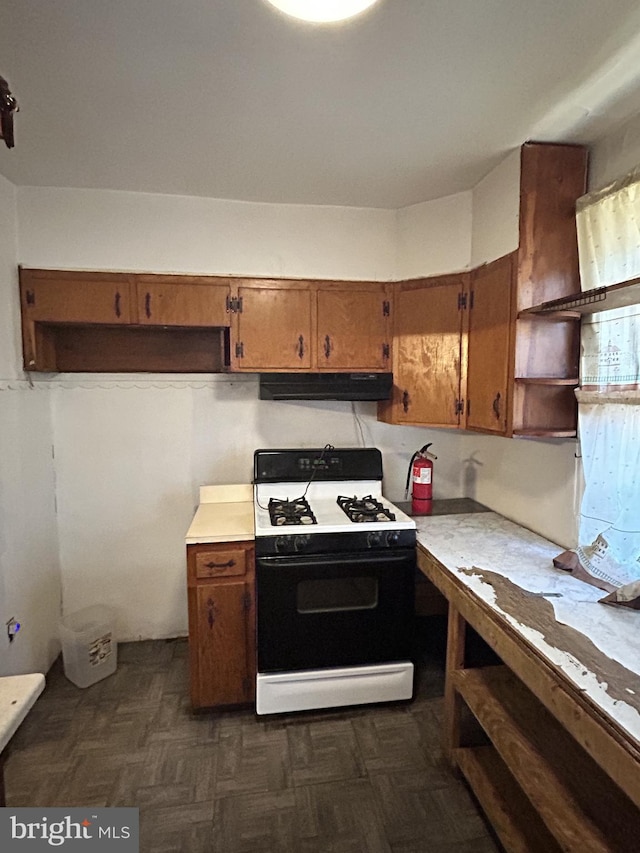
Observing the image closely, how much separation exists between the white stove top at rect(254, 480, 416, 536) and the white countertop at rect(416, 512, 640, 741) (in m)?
0.20

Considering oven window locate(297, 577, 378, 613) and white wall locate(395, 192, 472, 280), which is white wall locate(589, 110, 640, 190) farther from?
oven window locate(297, 577, 378, 613)

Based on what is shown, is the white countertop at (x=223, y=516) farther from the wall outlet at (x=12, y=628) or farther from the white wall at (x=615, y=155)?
the white wall at (x=615, y=155)

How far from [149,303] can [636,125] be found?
2206 millimetres

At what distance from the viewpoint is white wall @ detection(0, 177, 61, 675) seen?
2029mm

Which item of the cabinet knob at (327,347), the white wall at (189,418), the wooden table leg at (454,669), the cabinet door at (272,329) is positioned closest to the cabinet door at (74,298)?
the white wall at (189,418)

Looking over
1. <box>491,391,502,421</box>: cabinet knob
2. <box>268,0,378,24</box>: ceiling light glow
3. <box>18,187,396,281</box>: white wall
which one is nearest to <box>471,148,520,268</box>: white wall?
<box>18,187,396,281</box>: white wall

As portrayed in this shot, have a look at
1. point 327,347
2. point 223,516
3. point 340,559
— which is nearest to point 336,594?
point 340,559

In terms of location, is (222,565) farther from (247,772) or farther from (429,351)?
(429,351)

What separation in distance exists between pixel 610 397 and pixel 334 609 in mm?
1488

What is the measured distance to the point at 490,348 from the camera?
2.11 m

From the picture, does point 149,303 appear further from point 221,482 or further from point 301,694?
point 301,694

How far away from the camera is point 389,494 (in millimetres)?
2875

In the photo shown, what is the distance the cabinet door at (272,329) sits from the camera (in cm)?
240

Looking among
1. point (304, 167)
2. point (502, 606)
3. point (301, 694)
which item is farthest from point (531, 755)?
point (304, 167)
